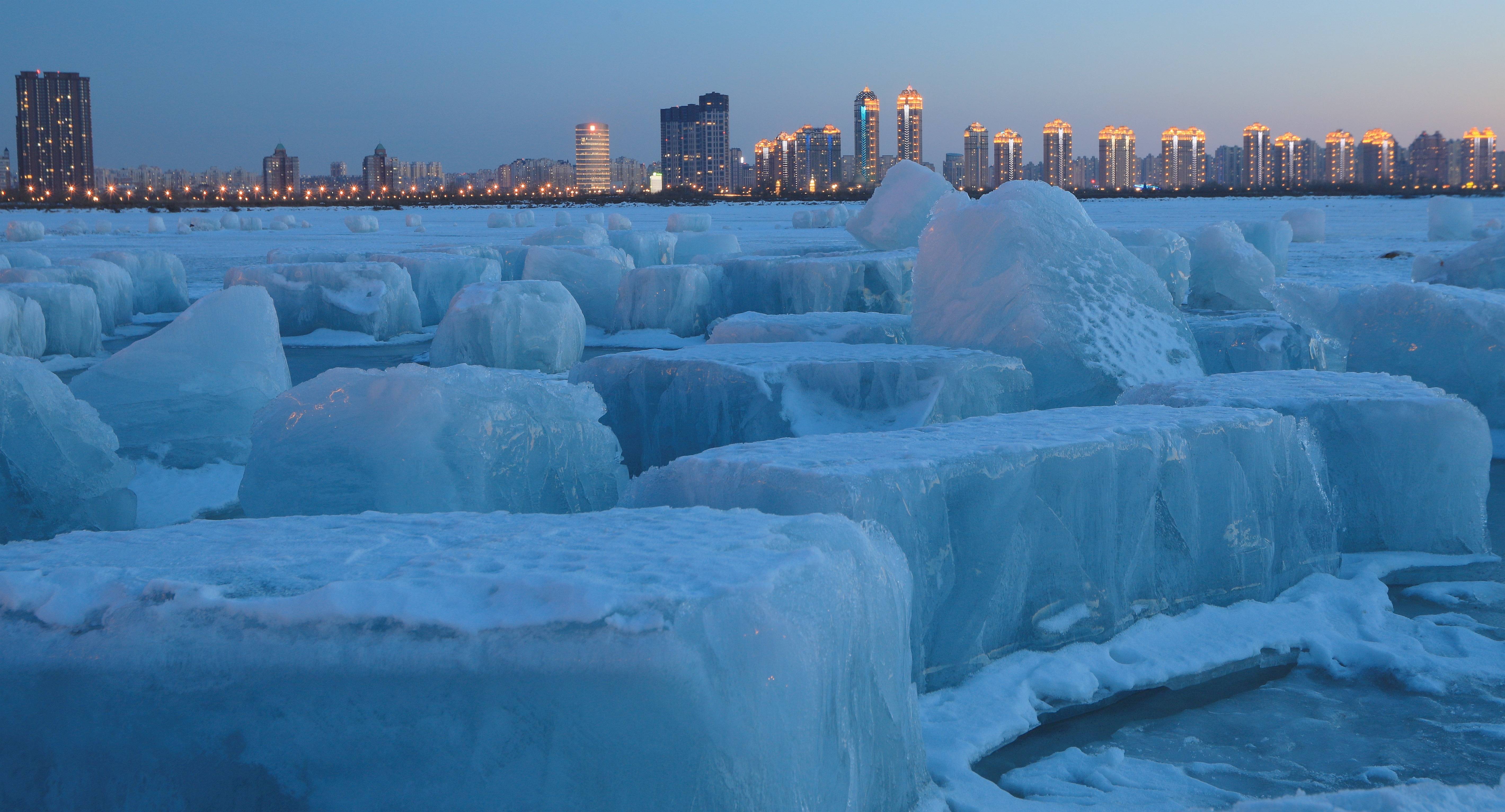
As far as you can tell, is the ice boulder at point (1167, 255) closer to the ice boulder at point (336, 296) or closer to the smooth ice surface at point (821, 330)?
the smooth ice surface at point (821, 330)

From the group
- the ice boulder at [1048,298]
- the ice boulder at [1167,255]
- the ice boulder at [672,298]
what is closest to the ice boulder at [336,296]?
the ice boulder at [672,298]

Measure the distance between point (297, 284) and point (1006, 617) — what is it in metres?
10.6

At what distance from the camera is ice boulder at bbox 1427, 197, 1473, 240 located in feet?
76.3

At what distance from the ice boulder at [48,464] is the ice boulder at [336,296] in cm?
718

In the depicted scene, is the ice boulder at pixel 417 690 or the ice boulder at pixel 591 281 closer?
the ice boulder at pixel 417 690

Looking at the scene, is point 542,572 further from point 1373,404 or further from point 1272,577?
point 1373,404

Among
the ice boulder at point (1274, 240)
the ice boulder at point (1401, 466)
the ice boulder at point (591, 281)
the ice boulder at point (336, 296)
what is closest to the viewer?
the ice boulder at point (1401, 466)

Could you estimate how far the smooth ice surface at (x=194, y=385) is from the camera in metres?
6.13

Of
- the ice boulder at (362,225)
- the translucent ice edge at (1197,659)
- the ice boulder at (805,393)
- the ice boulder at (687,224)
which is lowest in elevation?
the translucent ice edge at (1197,659)

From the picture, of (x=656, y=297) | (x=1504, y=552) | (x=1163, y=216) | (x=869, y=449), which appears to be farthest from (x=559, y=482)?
(x=1163, y=216)

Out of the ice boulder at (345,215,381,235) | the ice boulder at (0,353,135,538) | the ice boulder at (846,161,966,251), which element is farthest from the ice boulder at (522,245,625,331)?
the ice boulder at (345,215,381,235)

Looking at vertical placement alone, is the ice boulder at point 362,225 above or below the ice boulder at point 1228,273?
above

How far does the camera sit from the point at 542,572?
2.20 metres

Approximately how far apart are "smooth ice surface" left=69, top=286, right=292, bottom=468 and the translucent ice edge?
13.6ft
